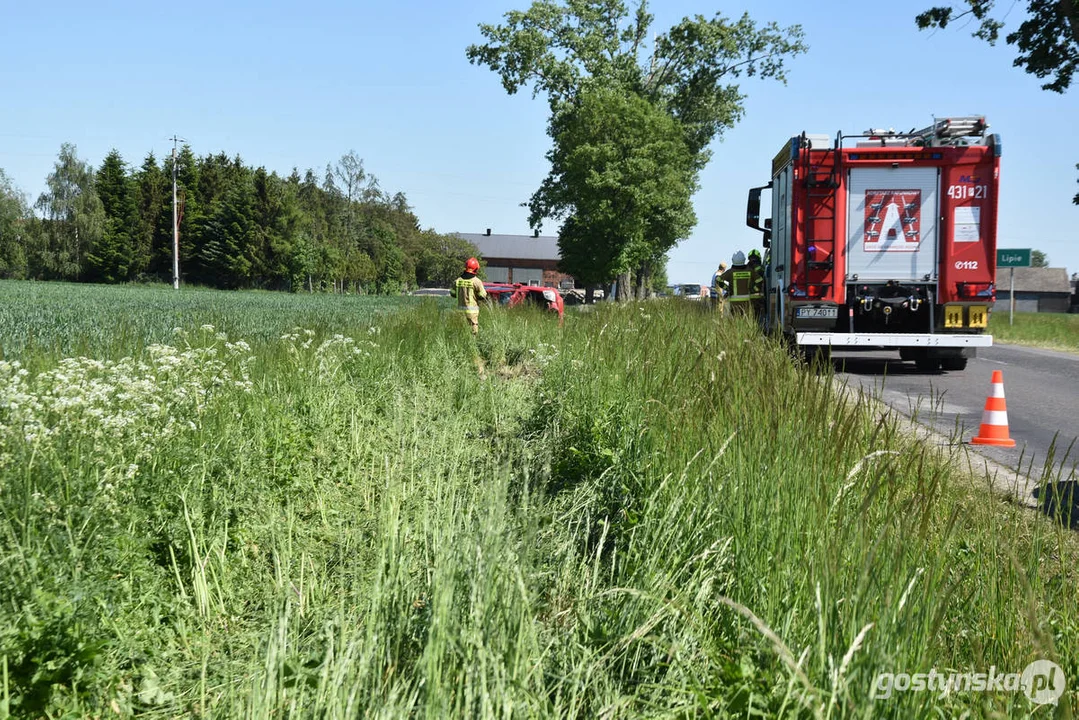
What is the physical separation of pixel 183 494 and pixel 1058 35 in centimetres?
2233

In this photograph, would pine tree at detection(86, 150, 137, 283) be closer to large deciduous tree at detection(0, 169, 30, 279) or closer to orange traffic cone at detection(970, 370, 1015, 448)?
large deciduous tree at detection(0, 169, 30, 279)

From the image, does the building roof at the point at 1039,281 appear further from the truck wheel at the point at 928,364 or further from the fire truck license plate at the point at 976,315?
the fire truck license plate at the point at 976,315

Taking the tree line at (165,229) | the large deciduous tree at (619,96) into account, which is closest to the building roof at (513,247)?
the tree line at (165,229)

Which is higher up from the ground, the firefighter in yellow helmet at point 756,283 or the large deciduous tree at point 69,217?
the large deciduous tree at point 69,217

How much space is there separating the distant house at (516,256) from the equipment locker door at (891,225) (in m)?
142

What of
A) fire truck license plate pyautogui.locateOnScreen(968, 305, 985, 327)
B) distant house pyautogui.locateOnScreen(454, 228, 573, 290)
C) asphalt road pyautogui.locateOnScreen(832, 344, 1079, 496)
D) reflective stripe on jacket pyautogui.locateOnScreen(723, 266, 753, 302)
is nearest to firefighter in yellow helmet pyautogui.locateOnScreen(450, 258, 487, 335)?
reflective stripe on jacket pyautogui.locateOnScreen(723, 266, 753, 302)

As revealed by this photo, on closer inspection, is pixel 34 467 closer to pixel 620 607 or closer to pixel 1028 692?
pixel 620 607

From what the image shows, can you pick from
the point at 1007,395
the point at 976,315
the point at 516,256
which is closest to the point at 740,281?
the point at 976,315

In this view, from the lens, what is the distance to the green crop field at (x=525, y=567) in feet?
7.89

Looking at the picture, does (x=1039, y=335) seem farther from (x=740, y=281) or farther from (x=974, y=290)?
(x=974, y=290)

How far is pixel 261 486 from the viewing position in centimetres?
501

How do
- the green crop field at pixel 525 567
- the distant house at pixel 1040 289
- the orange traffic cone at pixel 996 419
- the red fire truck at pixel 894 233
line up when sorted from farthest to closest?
the distant house at pixel 1040 289 < the red fire truck at pixel 894 233 < the orange traffic cone at pixel 996 419 < the green crop field at pixel 525 567

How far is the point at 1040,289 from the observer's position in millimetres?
116812

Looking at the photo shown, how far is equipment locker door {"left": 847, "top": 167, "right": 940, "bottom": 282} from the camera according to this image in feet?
45.3
